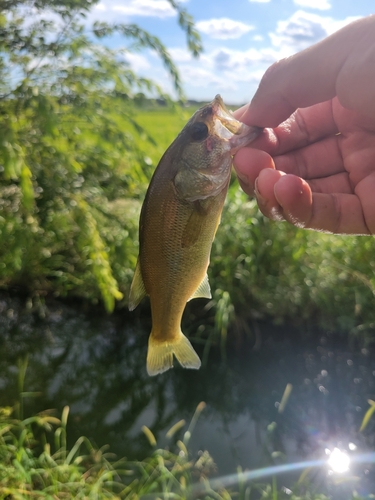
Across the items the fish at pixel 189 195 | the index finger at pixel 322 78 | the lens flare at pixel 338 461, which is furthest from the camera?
the lens flare at pixel 338 461

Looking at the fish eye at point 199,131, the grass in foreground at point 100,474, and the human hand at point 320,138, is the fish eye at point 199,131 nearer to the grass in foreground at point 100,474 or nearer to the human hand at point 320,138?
the human hand at point 320,138

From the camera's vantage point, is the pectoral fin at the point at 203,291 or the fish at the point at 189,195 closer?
the fish at the point at 189,195

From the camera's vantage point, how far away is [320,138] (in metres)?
2.29

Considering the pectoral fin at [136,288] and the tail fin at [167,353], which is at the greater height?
the pectoral fin at [136,288]

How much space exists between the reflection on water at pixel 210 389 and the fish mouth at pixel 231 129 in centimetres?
298

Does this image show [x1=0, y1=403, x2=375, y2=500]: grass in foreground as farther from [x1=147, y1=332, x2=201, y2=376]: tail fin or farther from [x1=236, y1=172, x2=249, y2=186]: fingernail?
[x1=236, y1=172, x2=249, y2=186]: fingernail

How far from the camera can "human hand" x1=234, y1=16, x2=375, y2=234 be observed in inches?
64.5


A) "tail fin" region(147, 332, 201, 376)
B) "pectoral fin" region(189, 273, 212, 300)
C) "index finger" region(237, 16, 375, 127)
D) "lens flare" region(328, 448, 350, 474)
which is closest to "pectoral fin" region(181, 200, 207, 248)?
"pectoral fin" region(189, 273, 212, 300)

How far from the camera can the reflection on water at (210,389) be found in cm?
396

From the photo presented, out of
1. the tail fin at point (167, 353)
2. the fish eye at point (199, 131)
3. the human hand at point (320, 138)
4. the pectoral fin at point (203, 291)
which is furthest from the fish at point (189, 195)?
the tail fin at point (167, 353)

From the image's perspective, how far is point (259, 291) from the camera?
4.89 meters

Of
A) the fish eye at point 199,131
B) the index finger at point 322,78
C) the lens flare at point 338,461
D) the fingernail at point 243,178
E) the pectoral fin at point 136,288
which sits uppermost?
the index finger at point 322,78

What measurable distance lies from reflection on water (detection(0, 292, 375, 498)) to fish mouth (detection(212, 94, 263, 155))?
298 cm

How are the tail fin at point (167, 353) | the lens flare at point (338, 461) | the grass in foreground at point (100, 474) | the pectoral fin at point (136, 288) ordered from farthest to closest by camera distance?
the lens flare at point (338, 461) → the grass in foreground at point (100, 474) → the tail fin at point (167, 353) → the pectoral fin at point (136, 288)
